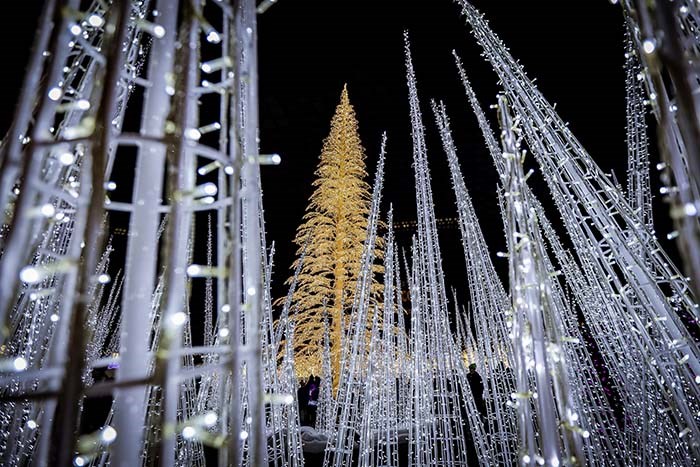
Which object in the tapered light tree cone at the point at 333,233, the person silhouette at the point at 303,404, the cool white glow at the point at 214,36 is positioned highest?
the tapered light tree cone at the point at 333,233

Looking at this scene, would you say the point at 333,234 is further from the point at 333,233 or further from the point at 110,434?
the point at 110,434

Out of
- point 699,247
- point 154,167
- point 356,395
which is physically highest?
point 154,167

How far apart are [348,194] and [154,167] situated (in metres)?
9.04

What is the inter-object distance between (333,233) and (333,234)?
29mm

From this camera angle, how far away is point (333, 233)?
997cm

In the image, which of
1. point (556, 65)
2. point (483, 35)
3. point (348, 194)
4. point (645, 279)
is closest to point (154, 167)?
point (645, 279)

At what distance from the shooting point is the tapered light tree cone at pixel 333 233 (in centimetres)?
964

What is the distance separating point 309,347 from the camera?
9953 millimetres

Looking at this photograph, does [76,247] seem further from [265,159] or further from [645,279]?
[645,279]

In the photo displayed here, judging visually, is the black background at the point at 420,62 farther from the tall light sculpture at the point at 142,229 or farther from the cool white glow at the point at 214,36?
the tall light sculpture at the point at 142,229

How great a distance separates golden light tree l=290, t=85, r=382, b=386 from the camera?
31.6 ft

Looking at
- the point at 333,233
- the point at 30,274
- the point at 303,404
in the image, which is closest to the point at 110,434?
the point at 30,274

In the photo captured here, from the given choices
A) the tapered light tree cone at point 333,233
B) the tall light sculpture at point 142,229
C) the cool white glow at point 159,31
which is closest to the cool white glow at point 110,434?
the tall light sculpture at point 142,229

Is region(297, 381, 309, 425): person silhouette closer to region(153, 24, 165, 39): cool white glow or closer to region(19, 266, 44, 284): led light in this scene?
region(19, 266, 44, 284): led light
